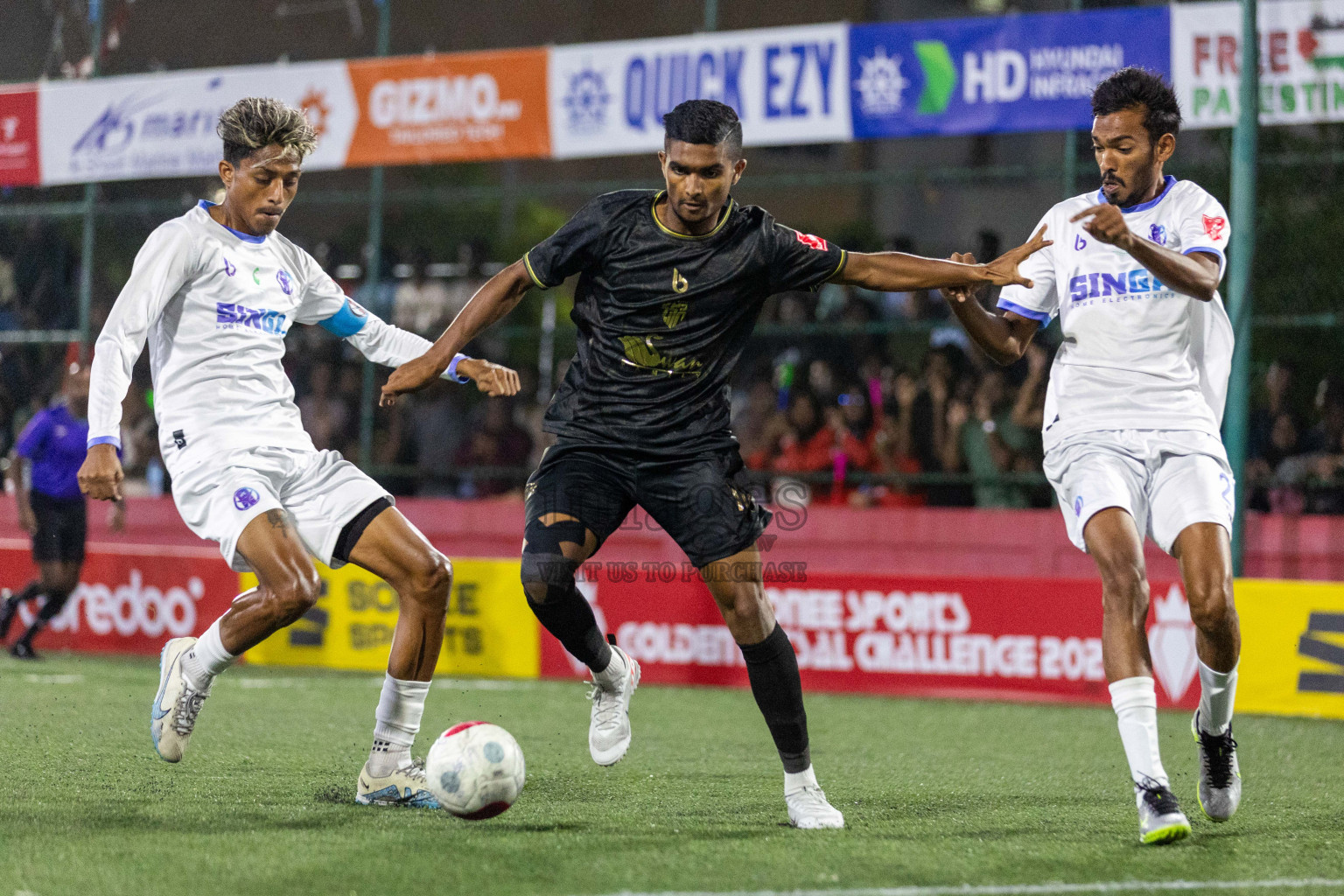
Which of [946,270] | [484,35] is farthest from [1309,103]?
[484,35]

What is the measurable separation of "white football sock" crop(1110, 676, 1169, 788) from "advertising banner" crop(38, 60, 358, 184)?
963cm

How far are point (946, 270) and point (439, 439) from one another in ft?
30.1

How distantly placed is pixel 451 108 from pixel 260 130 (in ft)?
23.9

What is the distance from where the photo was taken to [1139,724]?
188 inches

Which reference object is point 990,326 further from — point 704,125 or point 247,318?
point 247,318

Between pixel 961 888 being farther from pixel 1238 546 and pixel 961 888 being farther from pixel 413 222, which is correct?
pixel 413 222

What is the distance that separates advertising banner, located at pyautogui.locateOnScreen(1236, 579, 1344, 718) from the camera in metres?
9.00

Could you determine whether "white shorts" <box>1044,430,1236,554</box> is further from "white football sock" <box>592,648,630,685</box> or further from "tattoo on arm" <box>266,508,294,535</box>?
"tattoo on arm" <box>266,508,294,535</box>

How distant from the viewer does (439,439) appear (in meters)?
13.9

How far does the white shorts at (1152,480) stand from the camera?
508 centimetres

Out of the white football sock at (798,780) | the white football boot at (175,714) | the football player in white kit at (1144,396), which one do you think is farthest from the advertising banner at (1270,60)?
the white football boot at (175,714)

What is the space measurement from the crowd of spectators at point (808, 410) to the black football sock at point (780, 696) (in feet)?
14.9

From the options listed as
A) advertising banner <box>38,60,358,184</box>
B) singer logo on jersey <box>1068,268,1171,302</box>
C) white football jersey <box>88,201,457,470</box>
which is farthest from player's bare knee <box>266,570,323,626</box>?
advertising banner <box>38,60,358,184</box>

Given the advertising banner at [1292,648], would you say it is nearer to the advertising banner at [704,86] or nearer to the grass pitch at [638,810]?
the grass pitch at [638,810]
